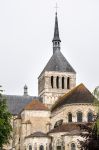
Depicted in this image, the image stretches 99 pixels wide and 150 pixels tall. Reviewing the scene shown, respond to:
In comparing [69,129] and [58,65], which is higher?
[58,65]

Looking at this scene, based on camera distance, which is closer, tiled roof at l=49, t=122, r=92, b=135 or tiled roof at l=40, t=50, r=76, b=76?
tiled roof at l=49, t=122, r=92, b=135

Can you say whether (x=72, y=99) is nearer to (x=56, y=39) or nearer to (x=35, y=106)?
(x=35, y=106)

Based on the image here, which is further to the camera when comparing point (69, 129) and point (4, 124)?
point (69, 129)

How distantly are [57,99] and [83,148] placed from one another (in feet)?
162

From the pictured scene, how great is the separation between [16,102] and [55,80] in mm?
7999

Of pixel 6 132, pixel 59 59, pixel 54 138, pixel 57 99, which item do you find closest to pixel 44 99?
pixel 57 99

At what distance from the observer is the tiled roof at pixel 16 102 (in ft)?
294

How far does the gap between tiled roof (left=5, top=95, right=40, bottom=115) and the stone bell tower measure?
342 centimetres

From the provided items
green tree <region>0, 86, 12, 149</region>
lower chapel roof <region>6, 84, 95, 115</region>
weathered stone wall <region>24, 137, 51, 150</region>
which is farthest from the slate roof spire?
green tree <region>0, 86, 12, 149</region>

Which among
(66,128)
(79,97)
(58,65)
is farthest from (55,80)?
(66,128)

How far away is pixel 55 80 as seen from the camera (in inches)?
3489

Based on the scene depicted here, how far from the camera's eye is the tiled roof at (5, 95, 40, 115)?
8956 cm

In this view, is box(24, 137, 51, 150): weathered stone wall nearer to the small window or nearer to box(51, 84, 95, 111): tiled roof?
the small window

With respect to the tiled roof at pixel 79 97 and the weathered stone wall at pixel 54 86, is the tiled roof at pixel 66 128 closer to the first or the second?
the tiled roof at pixel 79 97
